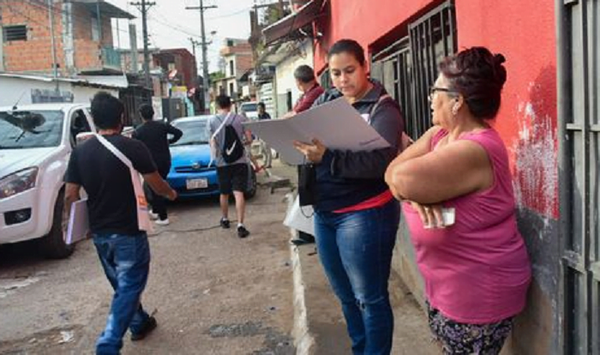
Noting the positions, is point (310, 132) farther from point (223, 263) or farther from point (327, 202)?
point (223, 263)

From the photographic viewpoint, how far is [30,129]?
730 cm

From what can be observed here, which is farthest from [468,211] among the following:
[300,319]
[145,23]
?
[145,23]

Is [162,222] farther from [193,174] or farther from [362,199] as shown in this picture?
[362,199]

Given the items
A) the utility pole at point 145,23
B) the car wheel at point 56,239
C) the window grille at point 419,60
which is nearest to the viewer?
the window grille at point 419,60

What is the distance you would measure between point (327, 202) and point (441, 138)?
2.55ft

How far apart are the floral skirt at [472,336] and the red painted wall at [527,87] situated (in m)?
0.49

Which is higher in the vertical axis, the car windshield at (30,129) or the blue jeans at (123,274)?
the car windshield at (30,129)

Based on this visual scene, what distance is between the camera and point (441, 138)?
2219 millimetres

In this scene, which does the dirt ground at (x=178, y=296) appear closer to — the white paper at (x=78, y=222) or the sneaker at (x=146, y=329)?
the sneaker at (x=146, y=329)

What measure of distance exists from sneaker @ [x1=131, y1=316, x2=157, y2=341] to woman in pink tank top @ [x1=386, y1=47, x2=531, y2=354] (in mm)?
2887


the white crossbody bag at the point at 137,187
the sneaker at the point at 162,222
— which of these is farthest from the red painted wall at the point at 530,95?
the sneaker at the point at 162,222

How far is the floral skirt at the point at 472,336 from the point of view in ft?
6.81

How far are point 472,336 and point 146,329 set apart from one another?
306 cm

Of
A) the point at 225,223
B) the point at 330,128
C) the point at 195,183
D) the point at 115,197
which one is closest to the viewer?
the point at 330,128
